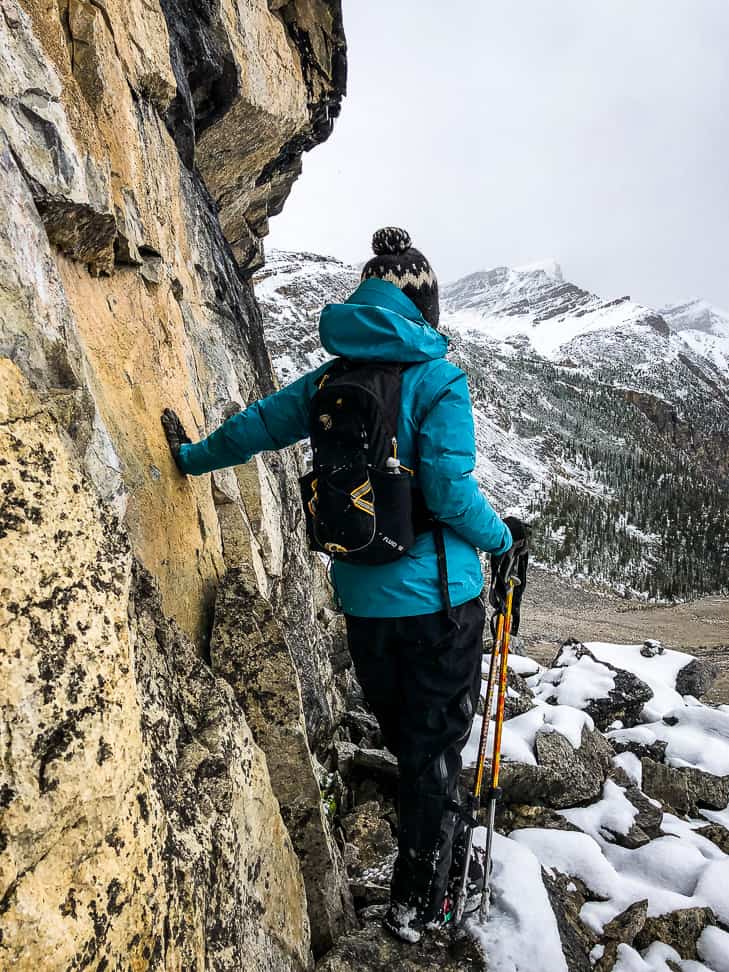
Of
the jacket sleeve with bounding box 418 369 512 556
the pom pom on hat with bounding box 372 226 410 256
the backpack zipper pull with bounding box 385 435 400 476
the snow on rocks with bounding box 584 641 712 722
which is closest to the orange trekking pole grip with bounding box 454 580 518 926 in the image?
the jacket sleeve with bounding box 418 369 512 556

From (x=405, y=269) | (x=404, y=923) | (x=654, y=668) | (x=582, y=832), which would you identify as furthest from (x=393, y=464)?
(x=654, y=668)

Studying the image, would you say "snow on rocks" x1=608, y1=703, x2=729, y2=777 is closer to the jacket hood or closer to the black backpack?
the black backpack

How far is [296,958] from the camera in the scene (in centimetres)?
275

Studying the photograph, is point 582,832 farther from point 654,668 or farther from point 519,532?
point 654,668

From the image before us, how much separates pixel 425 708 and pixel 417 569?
74 centimetres

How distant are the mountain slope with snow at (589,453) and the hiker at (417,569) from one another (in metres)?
42.3

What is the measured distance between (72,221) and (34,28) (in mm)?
1082

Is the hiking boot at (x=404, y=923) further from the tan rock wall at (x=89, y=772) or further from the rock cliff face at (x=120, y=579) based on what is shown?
the tan rock wall at (x=89, y=772)

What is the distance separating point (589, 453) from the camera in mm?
86062

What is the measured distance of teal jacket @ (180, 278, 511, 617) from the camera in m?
2.99

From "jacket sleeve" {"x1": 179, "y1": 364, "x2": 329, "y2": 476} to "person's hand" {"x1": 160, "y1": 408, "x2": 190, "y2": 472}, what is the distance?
21 centimetres

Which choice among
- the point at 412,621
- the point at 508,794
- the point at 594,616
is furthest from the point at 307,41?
the point at 594,616

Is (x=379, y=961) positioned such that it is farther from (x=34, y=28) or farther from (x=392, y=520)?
(x=34, y=28)

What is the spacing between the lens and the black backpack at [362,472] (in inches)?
115
